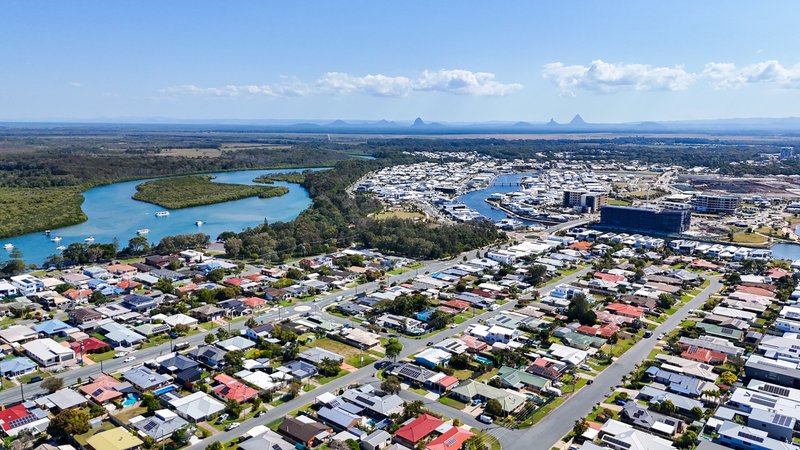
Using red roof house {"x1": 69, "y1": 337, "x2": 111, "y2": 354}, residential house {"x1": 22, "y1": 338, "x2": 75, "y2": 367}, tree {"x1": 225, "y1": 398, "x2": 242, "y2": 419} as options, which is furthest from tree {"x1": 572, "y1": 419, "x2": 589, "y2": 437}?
residential house {"x1": 22, "y1": 338, "x2": 75, "y2": 367}

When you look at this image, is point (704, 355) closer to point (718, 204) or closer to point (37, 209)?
point (718, 204)

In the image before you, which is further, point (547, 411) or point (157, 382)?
point (157, 382)

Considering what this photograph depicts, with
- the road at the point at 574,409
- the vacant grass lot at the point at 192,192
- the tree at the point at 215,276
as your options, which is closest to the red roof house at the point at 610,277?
the road at the point at 574,409

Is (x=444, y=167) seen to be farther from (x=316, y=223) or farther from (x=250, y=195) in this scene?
(x=316, y=223)

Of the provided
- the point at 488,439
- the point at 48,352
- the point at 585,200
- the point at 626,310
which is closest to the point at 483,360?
the point at 488,439

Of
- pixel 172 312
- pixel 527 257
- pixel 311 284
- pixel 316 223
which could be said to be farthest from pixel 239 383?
pixel 316 223

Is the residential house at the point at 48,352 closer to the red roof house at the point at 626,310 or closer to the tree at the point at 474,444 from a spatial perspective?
the tree at the point at 474,444
